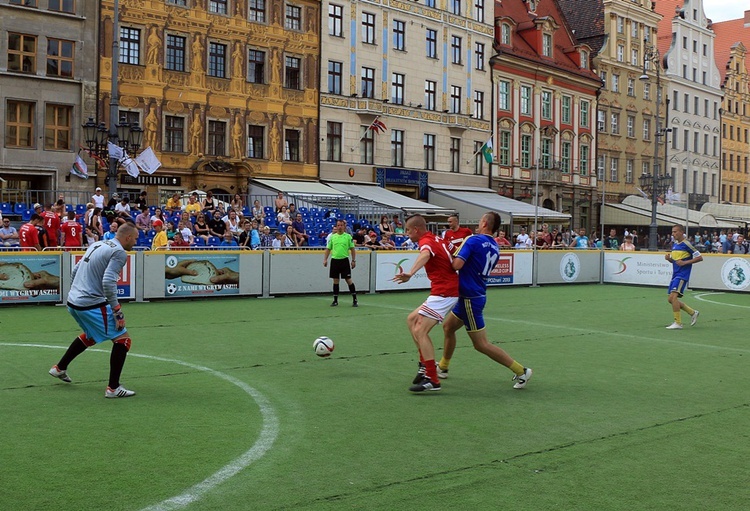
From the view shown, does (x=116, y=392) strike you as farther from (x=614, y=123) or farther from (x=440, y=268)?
(x=614, y=123)

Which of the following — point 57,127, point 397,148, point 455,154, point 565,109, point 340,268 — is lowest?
point 340,268

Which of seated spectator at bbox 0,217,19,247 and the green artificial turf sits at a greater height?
seated spectator at bbox 0,217,19,247

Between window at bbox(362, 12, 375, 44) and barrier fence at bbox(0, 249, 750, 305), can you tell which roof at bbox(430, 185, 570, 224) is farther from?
barrier fence at bbox(0, 249, 750, 305)

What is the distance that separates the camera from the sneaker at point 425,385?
10062 mm

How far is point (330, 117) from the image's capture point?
42.9 m

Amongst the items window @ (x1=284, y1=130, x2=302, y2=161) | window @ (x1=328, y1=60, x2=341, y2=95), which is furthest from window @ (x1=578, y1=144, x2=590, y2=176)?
window @ (x1=284, y1=130, x2=302, y2=161)

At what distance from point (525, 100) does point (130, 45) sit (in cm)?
2739

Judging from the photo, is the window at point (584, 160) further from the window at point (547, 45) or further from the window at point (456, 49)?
the window at point (456, 49)

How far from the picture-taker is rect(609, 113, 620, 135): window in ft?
207

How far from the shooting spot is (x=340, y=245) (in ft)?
69.6

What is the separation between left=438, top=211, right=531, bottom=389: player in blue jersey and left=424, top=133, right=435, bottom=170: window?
3804cm

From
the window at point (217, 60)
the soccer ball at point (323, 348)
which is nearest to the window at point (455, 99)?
the window at point (217, 60)

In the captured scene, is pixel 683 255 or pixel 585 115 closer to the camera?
pixel 683 255

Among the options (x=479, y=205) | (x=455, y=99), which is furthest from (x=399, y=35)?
(x=479, y=205)
